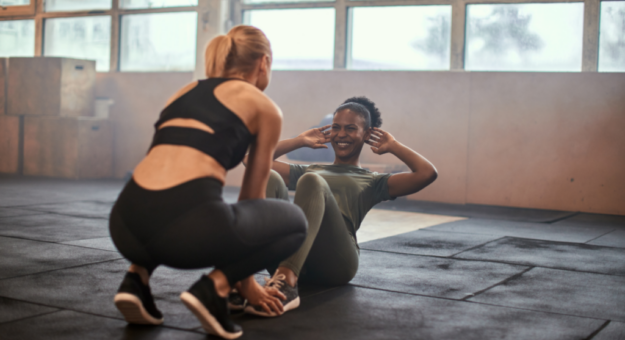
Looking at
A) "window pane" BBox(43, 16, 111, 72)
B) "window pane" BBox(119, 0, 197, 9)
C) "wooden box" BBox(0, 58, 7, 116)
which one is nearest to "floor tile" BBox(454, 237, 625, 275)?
"window pane" BBox(119, 0, 197, 9)

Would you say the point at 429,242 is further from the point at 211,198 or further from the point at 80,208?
the point at 80,208

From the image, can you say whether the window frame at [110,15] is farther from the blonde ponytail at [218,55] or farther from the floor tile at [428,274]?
the blonde ponytail at [218,55]

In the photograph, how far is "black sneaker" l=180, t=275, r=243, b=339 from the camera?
1548 mm

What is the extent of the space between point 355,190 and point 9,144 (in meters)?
6.65

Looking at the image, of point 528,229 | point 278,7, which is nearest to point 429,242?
point 528,229

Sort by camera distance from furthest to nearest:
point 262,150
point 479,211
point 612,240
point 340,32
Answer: point 340,32 → point 479,211 → point 612,240 → point 262,150

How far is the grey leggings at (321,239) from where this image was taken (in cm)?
203

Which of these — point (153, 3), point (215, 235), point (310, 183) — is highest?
point (153, 3)

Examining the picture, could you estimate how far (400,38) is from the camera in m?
6.27

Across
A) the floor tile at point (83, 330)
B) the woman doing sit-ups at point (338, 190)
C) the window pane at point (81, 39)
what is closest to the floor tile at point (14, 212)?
the woman doing sit-ups at point (338, 190)

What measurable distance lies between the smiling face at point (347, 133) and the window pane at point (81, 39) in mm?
6083

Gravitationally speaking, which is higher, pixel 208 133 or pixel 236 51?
pixel 236 51

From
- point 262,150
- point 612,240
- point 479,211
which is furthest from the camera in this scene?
point 479,211

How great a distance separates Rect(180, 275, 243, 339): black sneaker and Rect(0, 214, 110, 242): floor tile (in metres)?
1.94
